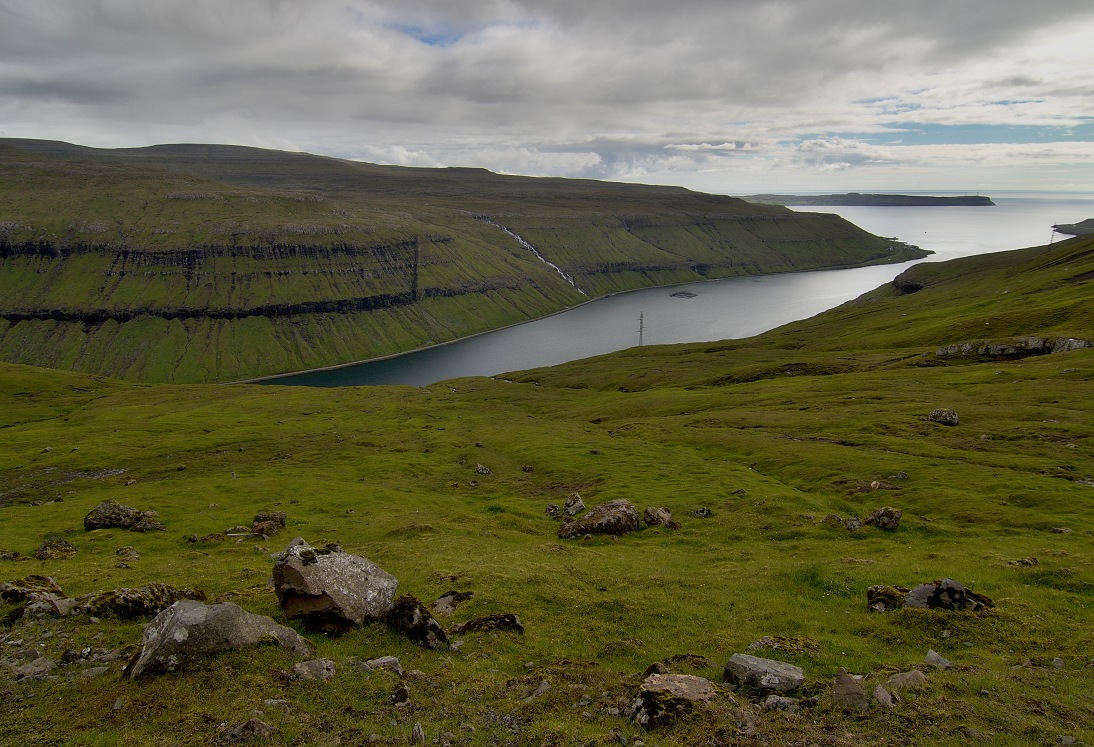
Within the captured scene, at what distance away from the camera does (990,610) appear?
22.3m

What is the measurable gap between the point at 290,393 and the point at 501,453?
89304 millimetres

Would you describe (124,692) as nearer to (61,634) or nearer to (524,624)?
(61,634)

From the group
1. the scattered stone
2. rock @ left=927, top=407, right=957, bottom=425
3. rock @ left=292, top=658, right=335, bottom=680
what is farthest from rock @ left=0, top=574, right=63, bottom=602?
rock @ left=927, top=407, right=957, bottom=425

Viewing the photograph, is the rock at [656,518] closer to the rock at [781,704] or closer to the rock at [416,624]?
the rock at [416,624]

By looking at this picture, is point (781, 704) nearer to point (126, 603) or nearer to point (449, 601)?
point (449, 601)

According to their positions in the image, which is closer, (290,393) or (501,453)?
(501,453)

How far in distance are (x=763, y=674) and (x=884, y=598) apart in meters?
9.73

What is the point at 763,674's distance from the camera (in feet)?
60.1

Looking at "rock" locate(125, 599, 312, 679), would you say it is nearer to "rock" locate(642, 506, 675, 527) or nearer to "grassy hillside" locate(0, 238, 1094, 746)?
"grassy hillside" locate(0, 238, 1094, 746)

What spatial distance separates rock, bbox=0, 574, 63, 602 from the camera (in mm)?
22078

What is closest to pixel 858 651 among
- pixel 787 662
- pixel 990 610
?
pixel 787 662

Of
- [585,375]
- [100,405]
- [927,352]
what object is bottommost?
[100,405]

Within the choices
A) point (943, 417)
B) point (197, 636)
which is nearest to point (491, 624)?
Answer: point (197, 636)

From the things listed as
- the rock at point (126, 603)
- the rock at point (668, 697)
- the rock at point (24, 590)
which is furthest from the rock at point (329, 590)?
the rock at point (668, 697)
